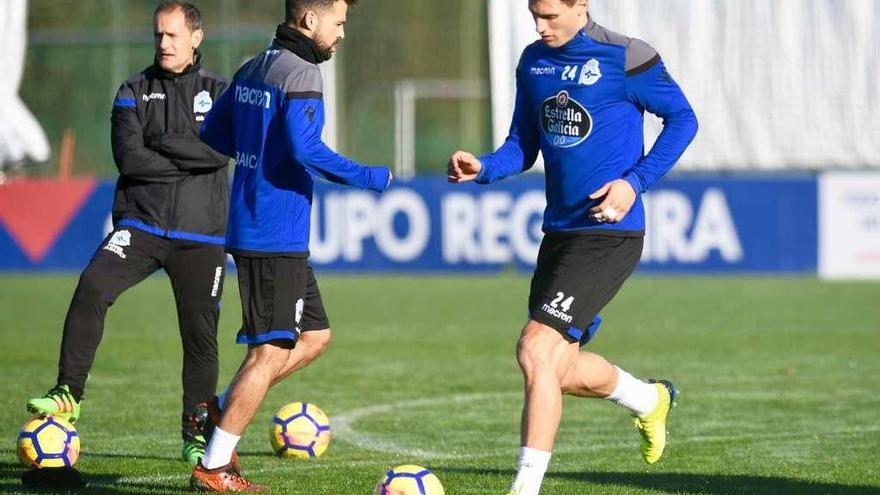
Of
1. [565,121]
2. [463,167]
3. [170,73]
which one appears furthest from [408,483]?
[170,73]

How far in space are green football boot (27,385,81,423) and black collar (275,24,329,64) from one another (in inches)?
84.5

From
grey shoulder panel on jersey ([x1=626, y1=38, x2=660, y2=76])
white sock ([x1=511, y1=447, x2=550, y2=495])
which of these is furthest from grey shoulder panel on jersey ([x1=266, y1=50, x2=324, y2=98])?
white sock ([x1=511, y1=447, x2=550, y2=495])

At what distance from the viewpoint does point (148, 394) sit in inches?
420

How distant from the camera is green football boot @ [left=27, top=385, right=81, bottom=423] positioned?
763 cm

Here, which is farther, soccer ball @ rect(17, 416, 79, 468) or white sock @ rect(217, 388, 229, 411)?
soccer ball @ rect(17, 416, 79, 468)

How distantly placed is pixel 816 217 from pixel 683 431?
490 inches

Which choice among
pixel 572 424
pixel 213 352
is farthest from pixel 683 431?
pixel 213 352

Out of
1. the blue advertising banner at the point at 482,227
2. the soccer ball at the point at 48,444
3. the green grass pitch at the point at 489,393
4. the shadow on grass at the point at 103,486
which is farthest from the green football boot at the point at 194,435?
the blue advertising banner at the point at 482,227

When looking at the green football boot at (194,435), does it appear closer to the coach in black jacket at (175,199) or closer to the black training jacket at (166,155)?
the coach in black jacket at (175,199)

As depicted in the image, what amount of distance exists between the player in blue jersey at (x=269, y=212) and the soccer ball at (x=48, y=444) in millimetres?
805

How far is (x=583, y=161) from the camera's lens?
6809mm

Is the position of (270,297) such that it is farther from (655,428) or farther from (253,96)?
(655,428)

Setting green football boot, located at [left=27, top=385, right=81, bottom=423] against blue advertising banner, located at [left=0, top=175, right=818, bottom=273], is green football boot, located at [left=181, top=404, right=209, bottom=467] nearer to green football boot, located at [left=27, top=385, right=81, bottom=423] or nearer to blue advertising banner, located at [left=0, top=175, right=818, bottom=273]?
→ green football boot, located at [left=27, top=385, right=81, bottom=423]

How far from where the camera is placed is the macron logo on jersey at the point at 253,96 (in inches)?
265
